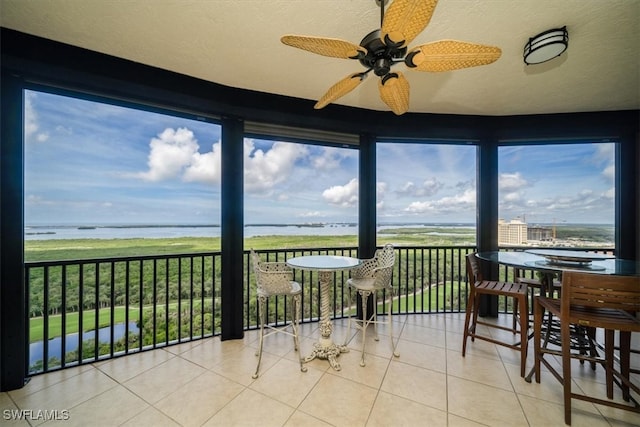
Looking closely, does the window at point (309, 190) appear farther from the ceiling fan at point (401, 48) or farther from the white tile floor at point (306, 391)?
the ceiling fan at point (401, 48)

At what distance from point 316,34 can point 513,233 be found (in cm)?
362

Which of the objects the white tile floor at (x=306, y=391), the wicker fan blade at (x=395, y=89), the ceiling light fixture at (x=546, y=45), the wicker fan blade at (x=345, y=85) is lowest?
the white tile floor at (x=306, y=391)

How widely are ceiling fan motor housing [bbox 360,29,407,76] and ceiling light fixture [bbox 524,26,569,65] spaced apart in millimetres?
1349

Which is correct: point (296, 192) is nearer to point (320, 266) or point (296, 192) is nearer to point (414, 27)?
point (320, 266)

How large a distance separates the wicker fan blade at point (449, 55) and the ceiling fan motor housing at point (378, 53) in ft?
0.26

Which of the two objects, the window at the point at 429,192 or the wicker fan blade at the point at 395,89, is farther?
the window at the point at 429,192

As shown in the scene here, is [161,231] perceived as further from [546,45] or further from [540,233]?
[540,233]

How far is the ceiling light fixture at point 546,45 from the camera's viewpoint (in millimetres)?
1781

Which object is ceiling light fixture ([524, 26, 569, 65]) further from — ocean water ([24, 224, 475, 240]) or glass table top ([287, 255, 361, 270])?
glass table top ([287, 255, 361, 270])

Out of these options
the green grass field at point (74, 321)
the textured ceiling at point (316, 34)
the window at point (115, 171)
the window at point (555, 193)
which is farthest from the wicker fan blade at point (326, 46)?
the window at point (555, 193)

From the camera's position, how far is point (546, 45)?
72.1 inches

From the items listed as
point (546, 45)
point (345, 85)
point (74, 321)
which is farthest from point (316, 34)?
point (74, 321)

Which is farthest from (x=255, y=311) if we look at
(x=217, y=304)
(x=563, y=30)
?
(x=563, y=30)

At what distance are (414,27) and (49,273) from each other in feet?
10.9
